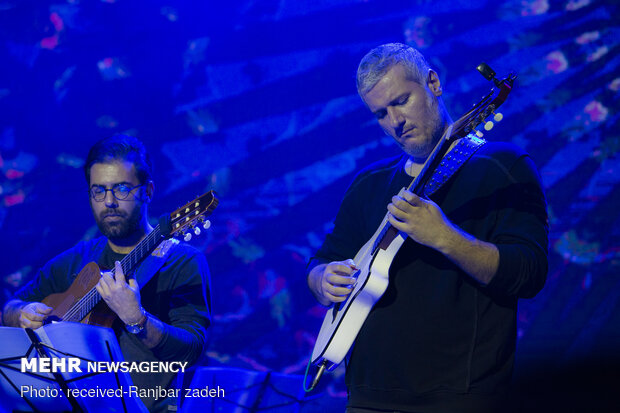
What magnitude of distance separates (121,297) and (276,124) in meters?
1.83

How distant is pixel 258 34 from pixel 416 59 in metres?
1.98

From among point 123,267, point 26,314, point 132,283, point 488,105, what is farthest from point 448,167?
point 26,314

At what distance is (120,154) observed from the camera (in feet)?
9.65

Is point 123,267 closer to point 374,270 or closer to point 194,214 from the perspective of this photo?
point 194,214

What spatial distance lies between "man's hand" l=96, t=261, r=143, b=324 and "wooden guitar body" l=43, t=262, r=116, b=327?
0.78 ft

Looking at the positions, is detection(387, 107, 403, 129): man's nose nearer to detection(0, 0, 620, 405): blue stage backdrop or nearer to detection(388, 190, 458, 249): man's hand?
detection(388, 190, 458, 249): man's hand

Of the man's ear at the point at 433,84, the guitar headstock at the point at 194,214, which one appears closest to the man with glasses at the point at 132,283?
the guitar headstock at the point at 194,214

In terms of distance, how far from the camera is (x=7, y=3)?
396cm

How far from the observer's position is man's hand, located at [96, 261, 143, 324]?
2.34 m

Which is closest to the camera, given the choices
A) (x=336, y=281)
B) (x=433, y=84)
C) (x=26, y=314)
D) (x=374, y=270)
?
(x=374, y=270)

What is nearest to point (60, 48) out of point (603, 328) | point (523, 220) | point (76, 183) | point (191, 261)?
point (76, 183)

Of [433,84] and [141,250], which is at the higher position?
[141,250]

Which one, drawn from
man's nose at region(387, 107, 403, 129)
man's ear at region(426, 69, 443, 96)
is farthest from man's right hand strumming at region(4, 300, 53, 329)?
man's ear at region(426, 69, 443, 96)

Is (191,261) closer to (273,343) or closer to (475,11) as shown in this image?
(273,343)
